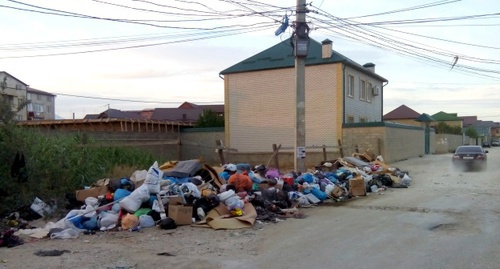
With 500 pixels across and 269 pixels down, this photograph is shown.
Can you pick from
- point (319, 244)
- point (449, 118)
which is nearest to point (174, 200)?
point (319, 244)

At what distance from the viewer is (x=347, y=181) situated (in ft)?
51.2

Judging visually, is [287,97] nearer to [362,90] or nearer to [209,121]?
[362,90]

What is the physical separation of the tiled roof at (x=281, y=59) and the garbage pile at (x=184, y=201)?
16719mm

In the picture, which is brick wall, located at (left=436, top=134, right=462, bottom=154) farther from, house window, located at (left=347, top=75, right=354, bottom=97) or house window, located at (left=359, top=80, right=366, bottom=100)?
house window, located at (left=347, top=75, right=354, bottom=97)

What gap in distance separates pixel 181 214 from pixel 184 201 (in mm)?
687

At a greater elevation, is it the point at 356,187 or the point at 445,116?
the point at 445,116

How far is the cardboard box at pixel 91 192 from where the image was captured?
11466mm

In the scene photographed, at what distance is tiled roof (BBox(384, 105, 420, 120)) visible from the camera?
72.2m

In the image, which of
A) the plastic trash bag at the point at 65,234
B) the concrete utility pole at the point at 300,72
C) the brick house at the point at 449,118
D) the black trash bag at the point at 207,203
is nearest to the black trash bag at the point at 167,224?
the black trash bag at the point at 207,203

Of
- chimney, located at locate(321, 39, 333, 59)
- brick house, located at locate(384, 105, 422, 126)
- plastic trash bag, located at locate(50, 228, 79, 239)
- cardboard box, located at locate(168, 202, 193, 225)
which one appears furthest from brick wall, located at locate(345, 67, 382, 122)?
brick house, located at locate(384, 105, 422, 126)

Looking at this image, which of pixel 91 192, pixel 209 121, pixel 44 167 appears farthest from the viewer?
pixel 209 121

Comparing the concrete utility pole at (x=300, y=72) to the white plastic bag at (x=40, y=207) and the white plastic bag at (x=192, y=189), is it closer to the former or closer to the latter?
the white plastic bag at (x=192, y=189)

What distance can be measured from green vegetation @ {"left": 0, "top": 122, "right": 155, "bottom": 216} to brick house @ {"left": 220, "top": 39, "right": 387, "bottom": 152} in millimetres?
17668

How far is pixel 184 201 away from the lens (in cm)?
1068
